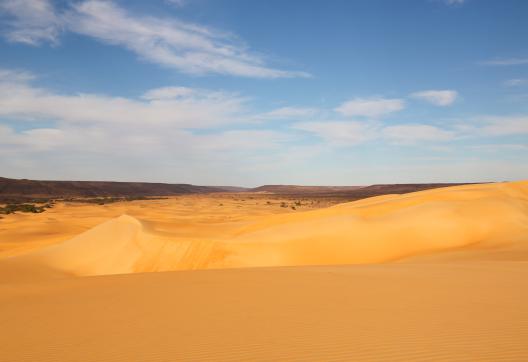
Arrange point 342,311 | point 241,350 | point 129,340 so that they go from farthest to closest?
point 342,311 < point 129,340 < point 241,350

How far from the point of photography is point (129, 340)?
4707 mm

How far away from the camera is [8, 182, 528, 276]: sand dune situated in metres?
14.4

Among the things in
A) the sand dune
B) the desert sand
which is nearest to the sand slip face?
the desert sand

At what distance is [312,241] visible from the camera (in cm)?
1560

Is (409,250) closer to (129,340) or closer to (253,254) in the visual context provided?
(253,254)

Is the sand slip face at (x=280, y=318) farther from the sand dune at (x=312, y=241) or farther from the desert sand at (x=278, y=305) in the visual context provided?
the sand dune at (x=312, y=241)

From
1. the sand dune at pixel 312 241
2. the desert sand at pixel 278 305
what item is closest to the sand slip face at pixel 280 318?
the desert sand at pixel 278 305

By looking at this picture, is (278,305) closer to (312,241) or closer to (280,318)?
(280,318)

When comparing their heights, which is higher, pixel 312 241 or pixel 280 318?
pixel 280 318

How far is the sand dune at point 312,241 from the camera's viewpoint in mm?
14414

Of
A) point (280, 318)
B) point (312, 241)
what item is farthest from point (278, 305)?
point (312, 241)

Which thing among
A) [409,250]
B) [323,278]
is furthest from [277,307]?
[409,250]

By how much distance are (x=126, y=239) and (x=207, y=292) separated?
10620 millimetres

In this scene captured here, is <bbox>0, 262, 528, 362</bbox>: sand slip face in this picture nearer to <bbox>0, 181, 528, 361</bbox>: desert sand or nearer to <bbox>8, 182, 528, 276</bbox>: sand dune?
<bbox>0, 181, 528, 361</bbox>: desert sand
